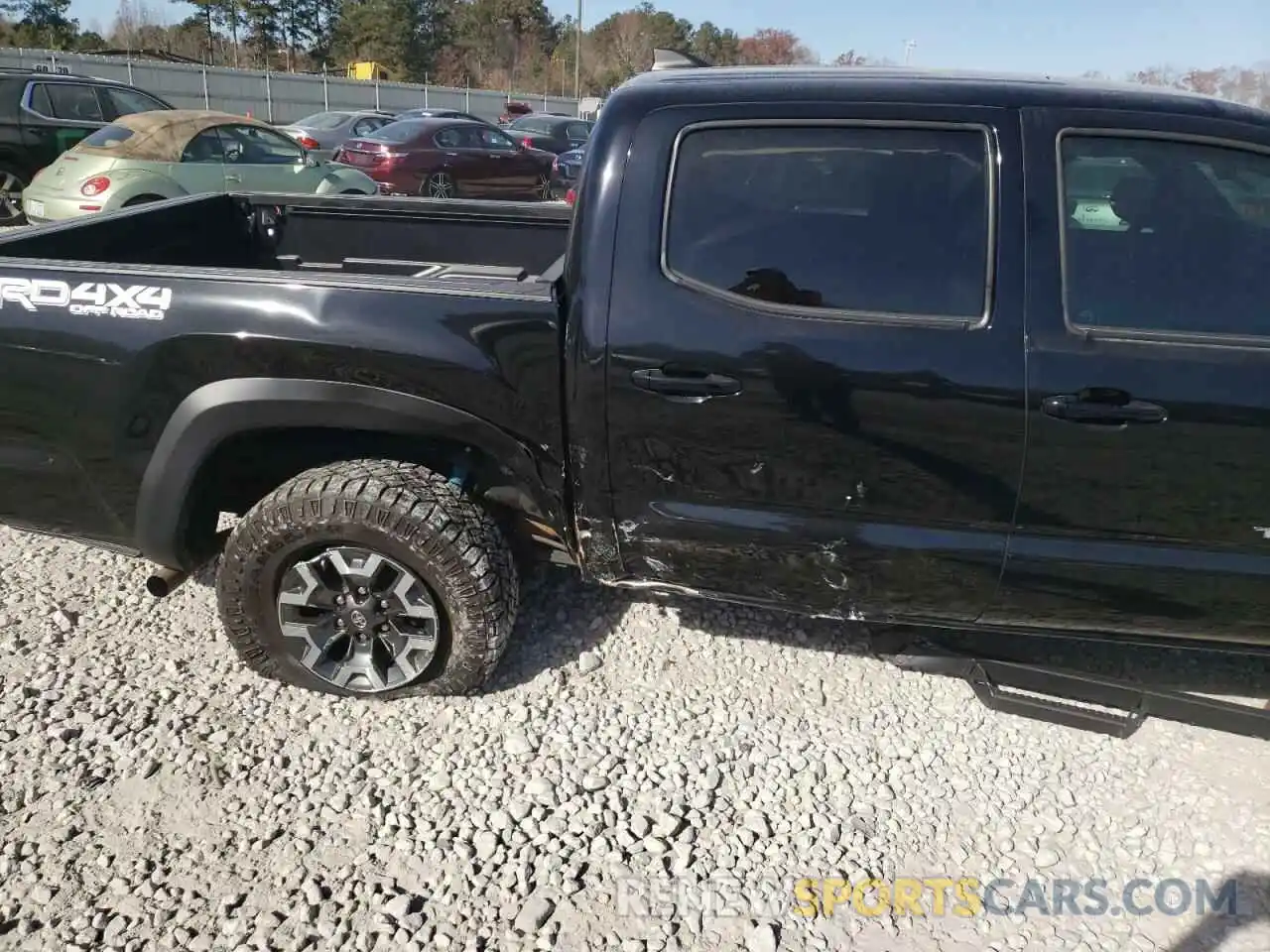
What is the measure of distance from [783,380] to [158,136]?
30.3ft

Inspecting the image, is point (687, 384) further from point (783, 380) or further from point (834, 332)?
point (834, 332)

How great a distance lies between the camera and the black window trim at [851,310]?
236 centimetres

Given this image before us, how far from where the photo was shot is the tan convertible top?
9.12 metres

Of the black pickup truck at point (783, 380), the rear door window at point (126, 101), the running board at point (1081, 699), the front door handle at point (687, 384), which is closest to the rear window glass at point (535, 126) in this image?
the rear door window at point (126, 101)

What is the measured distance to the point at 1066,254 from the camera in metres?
2.35

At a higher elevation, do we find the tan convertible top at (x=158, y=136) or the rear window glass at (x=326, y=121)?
the rear window glass at (x=326, y=121)

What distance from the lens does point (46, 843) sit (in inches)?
94.7

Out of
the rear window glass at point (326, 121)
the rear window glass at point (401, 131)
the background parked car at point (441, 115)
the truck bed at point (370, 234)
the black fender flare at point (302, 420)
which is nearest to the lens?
the black fender flare at point (302, 420)

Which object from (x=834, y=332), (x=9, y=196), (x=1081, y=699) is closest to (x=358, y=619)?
(x=834, y=332)

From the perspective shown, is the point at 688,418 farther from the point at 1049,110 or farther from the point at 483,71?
the point at 483,71

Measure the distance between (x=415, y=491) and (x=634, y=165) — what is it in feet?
3.65

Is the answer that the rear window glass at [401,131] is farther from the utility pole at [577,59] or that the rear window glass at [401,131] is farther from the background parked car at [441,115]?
the utility pole at [577,59]

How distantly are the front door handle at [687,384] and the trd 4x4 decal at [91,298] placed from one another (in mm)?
1371

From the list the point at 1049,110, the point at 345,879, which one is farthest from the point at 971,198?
the point at 345,879
